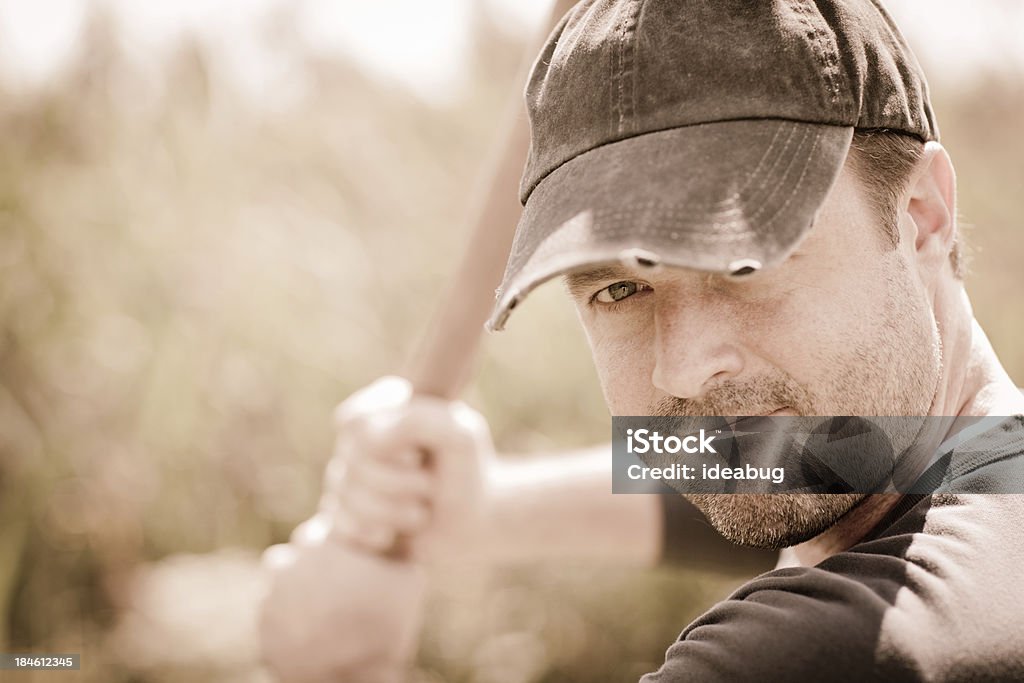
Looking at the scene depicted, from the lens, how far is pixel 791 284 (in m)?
1.06

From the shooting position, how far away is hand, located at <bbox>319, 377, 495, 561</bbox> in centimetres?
203

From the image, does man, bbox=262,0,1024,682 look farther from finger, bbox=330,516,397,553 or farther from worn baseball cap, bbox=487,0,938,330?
finger, bbox=330,516,397,553

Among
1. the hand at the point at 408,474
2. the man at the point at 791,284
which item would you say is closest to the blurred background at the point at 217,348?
the hand at the point at 408,474

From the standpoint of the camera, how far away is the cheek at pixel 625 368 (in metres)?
1.16

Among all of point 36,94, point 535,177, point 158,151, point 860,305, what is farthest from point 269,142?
point 860,305

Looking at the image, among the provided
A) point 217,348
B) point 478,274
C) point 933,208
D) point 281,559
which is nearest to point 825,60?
point 933,208

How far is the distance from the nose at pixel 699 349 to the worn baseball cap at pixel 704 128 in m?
0.16

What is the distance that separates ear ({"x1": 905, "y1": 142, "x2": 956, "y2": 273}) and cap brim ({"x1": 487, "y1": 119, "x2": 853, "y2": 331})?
209 mm

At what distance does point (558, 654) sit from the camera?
9.81 feet

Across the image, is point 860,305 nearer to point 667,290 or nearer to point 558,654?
point 667,290

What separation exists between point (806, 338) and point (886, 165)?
249 millimetres

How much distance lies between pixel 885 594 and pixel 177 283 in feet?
10.3

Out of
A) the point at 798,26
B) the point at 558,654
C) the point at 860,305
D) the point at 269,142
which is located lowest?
the point at 558,654

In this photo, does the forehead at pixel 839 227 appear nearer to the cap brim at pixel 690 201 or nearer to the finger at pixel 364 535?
the cap brim at pixel 690 201
